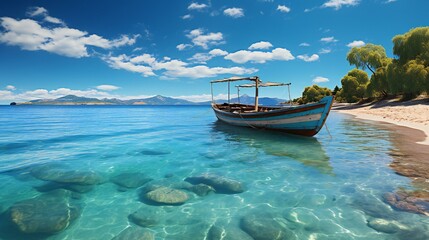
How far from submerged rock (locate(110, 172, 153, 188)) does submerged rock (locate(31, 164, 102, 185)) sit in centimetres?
74

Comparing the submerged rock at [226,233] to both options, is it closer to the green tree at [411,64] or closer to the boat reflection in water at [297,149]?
the boat reflection in water at [297,149]

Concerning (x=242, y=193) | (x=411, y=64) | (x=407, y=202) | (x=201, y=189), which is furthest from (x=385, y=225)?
(x=411, y=64)

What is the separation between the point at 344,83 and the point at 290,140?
66828 millimetres

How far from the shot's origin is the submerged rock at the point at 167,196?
7.48 meters

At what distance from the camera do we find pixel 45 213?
6.62 m

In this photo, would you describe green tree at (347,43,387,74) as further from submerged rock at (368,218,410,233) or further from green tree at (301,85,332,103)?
submerged rock at (368,218,410,233)

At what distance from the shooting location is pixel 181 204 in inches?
289

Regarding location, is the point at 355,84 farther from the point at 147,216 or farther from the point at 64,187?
the point at 64,187

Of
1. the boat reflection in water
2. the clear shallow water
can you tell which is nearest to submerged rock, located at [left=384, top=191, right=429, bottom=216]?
the clear shallow water

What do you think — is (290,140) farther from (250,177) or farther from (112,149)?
(112,149)

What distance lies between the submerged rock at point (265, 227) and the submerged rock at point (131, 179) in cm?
479

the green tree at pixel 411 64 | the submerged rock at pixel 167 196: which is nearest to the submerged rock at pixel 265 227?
the submerged rock at pixel 167 196

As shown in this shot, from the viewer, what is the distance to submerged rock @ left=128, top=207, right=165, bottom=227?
247 inches

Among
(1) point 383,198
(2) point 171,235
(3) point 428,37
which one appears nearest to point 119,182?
(2) point 171,235
